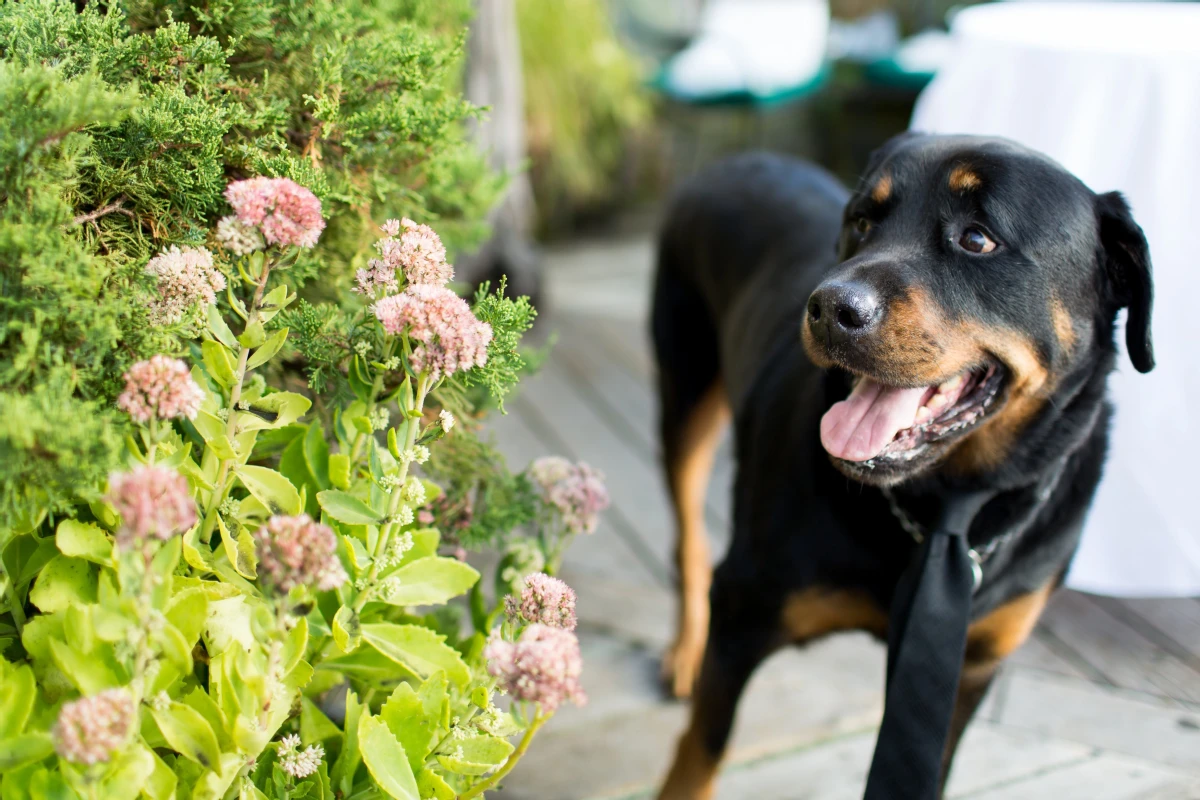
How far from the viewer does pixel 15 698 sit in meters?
1.07

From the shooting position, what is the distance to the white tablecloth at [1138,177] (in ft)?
7.93

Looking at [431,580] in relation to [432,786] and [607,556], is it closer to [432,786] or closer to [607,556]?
[432,786]

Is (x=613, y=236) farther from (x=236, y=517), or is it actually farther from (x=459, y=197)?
(x=236, y=517)

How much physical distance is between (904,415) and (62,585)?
1.22 metres

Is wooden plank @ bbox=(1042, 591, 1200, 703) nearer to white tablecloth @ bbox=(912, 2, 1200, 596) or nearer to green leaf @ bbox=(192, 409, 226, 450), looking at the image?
white tablecloth @ bbox=(912, 2, 1200, 596)

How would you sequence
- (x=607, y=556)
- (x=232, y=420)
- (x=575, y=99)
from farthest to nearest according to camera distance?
(x=575, y=99), (x=607, y=556), (x=232, y=420)

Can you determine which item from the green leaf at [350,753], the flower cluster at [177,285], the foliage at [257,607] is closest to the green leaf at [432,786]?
the foliage at [257,607]

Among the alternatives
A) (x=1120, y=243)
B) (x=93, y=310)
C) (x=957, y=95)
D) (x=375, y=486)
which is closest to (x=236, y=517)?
(x=375, y=486)

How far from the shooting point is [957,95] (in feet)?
9.04

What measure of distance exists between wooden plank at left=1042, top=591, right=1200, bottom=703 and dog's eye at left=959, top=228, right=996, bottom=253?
1.43 m

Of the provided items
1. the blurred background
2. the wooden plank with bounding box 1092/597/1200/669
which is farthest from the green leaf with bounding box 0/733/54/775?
the wooden plank with bounding box 1092/597/1200/669

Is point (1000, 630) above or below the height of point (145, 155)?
below

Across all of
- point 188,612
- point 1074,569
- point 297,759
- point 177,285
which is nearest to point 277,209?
point 177,285

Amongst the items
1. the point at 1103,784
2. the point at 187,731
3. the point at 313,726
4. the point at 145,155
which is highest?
the point at 145,155
